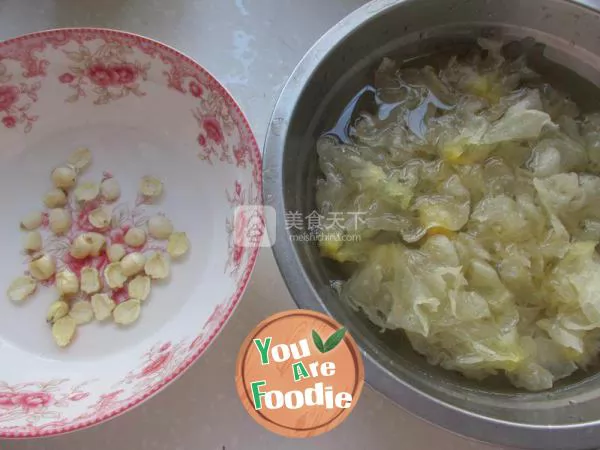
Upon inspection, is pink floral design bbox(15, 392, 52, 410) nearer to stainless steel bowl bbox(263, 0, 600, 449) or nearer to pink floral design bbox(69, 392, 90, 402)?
pink floral design bbox(69, 392, 90, 402)

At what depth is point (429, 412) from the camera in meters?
0.76

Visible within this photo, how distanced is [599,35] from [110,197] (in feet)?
2.99

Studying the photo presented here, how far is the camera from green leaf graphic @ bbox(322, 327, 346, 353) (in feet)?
2.69

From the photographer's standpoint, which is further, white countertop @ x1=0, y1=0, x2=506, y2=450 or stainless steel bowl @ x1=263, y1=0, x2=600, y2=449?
white countertop @ x1=0, y1=0, x2=506, y2=450

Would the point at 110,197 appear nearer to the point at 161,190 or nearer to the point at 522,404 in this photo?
the point at 161,190

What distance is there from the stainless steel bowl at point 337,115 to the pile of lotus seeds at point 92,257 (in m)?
0.24

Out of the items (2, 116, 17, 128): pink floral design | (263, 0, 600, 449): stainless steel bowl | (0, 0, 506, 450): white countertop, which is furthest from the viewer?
(2, 116, 17, 128): pink floral design

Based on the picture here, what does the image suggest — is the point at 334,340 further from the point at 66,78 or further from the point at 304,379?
the point at 66,78

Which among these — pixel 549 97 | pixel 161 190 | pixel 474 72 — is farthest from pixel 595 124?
pixel 161 190

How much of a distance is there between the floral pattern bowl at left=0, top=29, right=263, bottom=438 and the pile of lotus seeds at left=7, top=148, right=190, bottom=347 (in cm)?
1

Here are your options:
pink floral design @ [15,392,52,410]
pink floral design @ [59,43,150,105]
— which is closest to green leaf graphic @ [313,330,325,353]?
pink floral design @ [15,392,52,410]

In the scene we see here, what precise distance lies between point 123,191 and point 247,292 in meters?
0.29

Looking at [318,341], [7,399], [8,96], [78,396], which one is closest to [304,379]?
[318,341]

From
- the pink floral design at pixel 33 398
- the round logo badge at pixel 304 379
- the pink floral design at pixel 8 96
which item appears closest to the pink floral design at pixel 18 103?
the pink floral design at pixel 8 96
